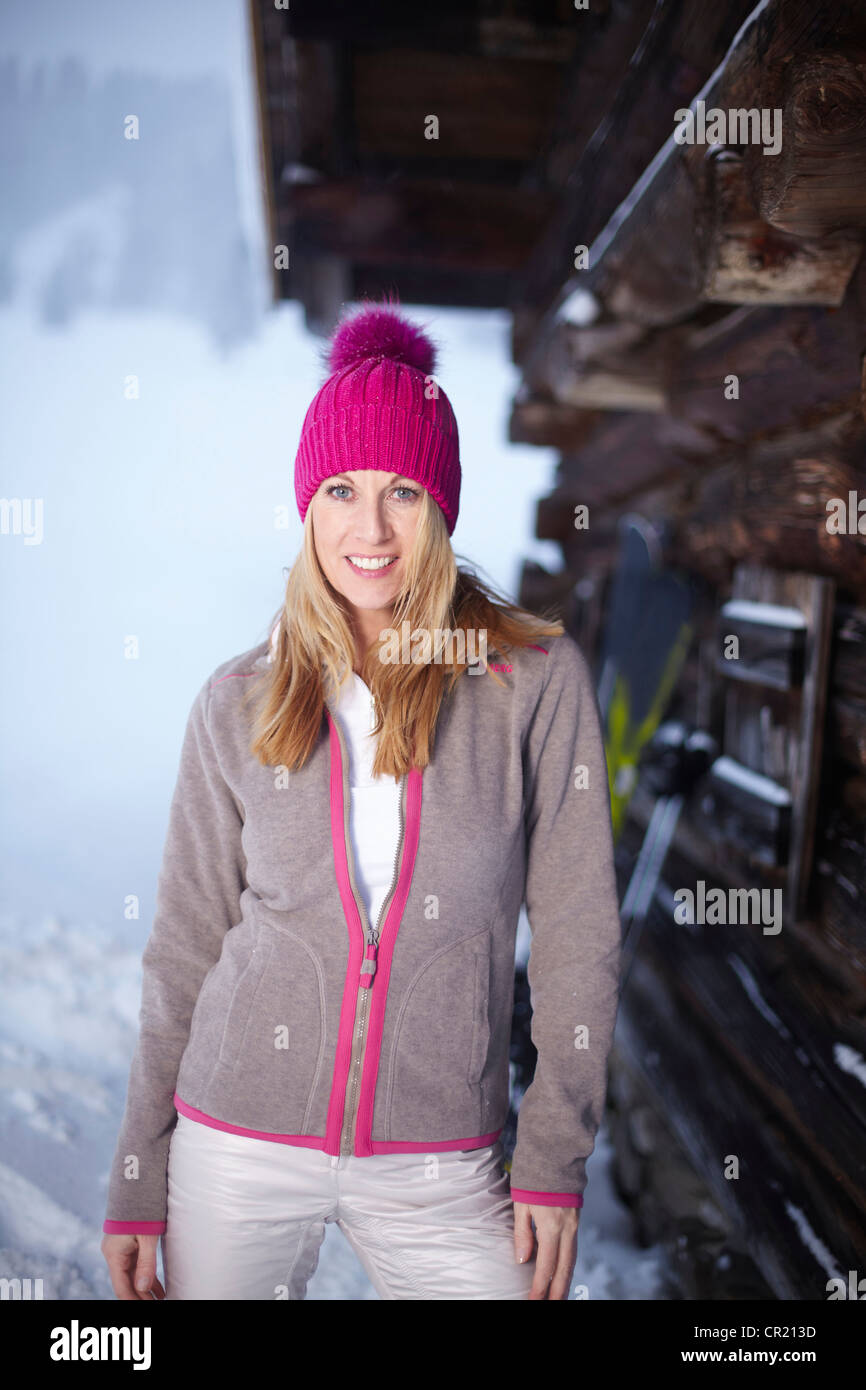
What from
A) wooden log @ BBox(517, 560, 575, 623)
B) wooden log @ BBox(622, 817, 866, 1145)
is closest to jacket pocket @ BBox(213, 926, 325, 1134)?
wooden log @ BBox(622, 817, 866, 1145)

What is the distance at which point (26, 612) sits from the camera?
295 centimetres

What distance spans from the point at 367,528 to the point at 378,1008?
813mm

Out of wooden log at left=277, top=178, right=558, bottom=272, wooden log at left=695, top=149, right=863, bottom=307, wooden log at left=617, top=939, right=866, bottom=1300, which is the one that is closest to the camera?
wooden log at left=695, top=149, right=863, bottom=307

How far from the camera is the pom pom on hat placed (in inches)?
69.5

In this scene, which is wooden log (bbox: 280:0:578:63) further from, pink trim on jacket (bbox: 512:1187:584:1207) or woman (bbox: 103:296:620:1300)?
pink trim on jacket (bbox: 512:1187:584:1207)

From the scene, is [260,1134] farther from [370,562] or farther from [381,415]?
[381,415]

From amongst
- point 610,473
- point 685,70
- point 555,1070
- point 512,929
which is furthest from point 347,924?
point 610,473

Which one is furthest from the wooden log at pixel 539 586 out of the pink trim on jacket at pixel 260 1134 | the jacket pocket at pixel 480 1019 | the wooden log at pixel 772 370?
the pink trim on jacket at pixel 260 1134

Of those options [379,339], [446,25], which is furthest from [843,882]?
[446,25]

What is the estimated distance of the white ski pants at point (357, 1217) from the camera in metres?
1.54

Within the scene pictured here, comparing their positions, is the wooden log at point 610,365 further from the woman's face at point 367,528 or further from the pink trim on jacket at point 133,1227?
the pink trim on jacket at point 133,1227

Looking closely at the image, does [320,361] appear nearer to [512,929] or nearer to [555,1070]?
[512,929]

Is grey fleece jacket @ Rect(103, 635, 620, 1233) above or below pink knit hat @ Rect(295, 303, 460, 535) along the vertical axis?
below

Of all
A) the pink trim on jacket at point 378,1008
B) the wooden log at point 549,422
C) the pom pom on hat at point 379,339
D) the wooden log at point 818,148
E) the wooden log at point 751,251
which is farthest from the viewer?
the wooden log at point 549,422
